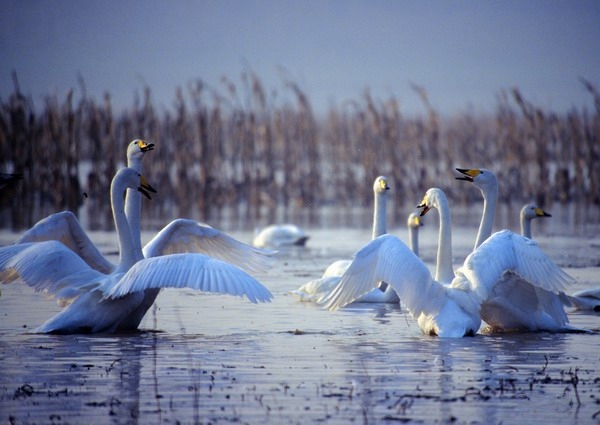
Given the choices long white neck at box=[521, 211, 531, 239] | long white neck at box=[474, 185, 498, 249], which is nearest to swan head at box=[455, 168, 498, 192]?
long white neck at box=[474, 185, 498, 249]

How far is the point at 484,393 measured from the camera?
23.4 ft

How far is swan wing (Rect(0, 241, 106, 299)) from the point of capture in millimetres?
9633

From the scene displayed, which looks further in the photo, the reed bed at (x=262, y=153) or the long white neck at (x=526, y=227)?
the reed bed at (x=262, y=153)

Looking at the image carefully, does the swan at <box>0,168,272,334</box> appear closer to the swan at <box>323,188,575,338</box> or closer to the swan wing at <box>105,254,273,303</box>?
the swan wing at <box>105,254,273,303</box>

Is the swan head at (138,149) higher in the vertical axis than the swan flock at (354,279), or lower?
higher

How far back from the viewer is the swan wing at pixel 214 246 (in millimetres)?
10891

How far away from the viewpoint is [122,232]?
32.4ft

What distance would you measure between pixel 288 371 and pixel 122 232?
2569mm

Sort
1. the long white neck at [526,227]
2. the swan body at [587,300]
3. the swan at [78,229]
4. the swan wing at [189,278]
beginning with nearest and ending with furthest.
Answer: the swan wing at [189,278] → the swan at [78,229] → the swan body at [587,300] → the long white neck at [526,227]

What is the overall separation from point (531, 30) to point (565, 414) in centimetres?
9124

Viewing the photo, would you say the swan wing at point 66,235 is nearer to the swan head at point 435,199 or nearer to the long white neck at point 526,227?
the swan head at point 435,199

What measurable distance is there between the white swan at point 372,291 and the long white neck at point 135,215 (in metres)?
1.84

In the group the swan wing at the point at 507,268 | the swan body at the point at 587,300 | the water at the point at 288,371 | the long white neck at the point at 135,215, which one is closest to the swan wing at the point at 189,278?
the water at the point at 288,371

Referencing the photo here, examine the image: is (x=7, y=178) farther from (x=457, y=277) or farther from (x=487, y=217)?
(x=487, y=217)
